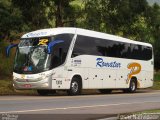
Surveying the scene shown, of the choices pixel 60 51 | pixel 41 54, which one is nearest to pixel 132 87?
pixel 60 51

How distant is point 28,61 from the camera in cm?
2680

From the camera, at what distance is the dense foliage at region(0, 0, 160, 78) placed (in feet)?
116

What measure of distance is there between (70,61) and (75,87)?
5.36ft

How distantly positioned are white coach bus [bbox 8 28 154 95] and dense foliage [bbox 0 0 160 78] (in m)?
6.17

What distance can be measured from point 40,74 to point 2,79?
10.2 m

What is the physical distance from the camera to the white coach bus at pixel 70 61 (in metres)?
26.5

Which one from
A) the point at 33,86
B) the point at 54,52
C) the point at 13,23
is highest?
the point at 13,23

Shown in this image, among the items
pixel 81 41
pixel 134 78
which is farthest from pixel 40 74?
pixel 134 78

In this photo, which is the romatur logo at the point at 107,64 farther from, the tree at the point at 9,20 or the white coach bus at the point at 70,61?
the tree at the point at 9,20

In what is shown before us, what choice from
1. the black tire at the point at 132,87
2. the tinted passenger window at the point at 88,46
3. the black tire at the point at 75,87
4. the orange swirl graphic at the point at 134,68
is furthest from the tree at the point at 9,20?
the black tire at the point at 132,87

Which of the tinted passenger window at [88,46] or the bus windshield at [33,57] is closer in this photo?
the bus windshield at [33,57]

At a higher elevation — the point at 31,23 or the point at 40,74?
the point at 31,23

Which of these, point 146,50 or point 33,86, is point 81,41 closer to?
point 33,86

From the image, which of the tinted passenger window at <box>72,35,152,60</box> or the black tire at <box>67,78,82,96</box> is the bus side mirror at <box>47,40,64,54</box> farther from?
the black tire at <box>67,78,82,96</box>
